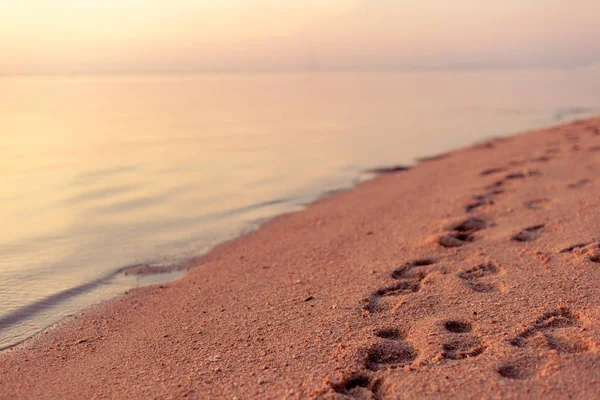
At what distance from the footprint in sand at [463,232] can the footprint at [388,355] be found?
5.12 feet

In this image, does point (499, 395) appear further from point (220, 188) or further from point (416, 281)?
point (220, 188)

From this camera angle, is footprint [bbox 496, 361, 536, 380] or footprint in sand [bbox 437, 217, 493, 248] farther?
footprint in sand [bbox 437, 217, 493, 248]

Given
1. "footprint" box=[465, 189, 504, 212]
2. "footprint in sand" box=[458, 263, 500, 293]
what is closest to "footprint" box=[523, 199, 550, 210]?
"footprint" box=[465, 189, 504, 212]

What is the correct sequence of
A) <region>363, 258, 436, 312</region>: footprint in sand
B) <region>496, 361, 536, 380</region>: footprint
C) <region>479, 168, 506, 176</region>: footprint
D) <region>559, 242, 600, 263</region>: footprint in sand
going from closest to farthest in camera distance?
<region>496, 361, 536, 380</region>: footprint < <region>363, 258, 436, 312</region>: footprint in sand < <region>559, 242, 600, 263</region>: footprint in sand < <region>479, 168, 506, 176</region>: footprint

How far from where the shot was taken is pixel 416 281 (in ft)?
10.8

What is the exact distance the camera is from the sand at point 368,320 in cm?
223

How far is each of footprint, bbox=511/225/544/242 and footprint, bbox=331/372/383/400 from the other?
204 cm

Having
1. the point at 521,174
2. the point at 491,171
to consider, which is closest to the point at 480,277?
the point at 521,174

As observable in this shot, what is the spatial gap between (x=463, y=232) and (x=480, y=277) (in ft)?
3.13

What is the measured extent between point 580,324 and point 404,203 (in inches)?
125

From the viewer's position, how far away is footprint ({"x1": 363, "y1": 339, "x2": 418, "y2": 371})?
2367 mm

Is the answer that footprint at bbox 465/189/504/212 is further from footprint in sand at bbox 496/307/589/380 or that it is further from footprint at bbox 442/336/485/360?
footprint at bbox 442/336/485/360

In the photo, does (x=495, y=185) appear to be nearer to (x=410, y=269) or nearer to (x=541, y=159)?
(x=541, y=159)

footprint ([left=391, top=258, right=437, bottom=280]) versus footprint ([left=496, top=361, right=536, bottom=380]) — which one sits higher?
footprint ([left=496, top=361, right=536, bottom=380])
